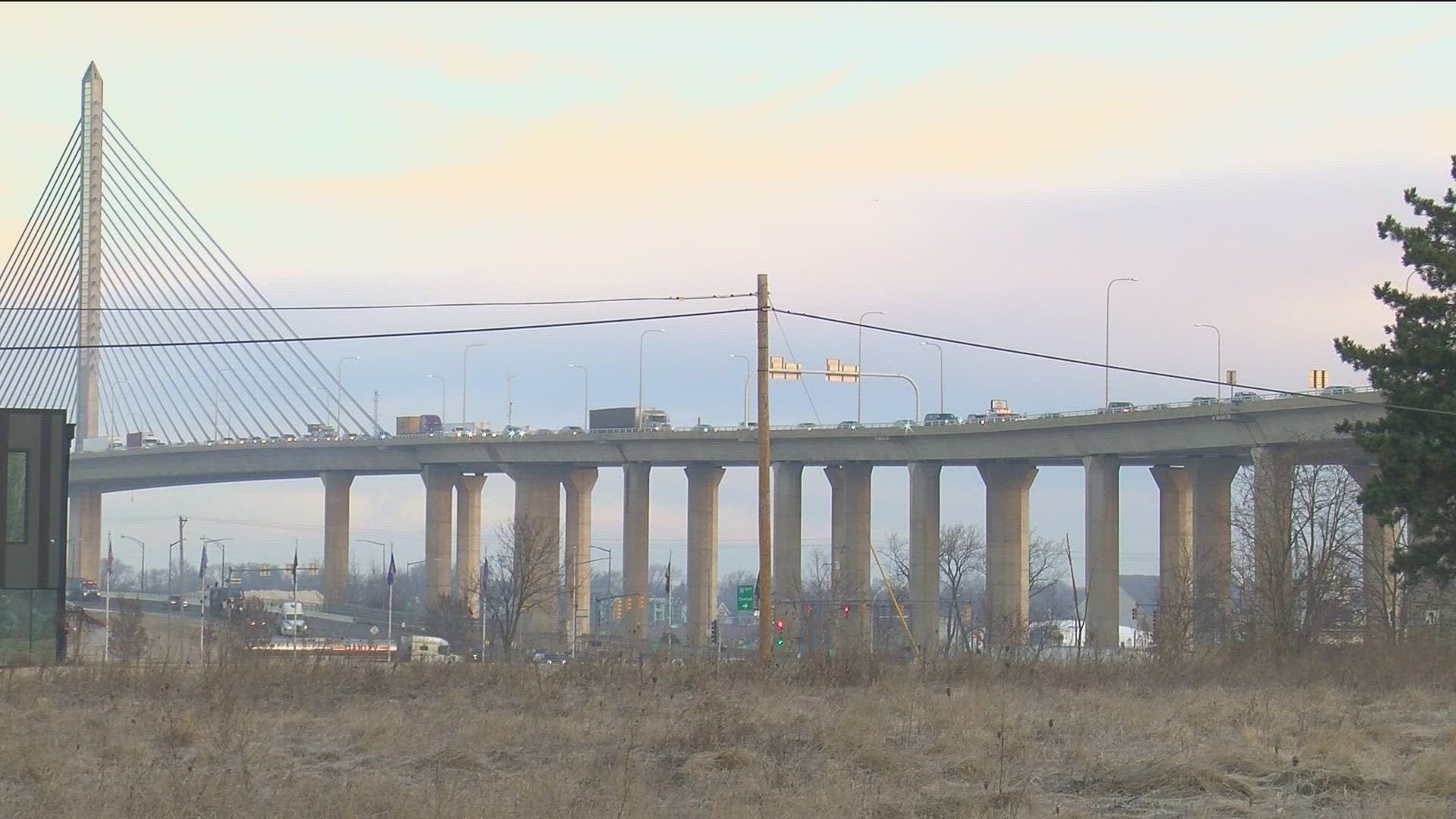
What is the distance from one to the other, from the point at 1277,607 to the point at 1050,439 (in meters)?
47.6

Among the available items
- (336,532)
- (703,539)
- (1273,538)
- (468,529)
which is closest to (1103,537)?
(1273,538)

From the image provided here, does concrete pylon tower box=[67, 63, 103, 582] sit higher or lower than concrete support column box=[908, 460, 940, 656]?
higher

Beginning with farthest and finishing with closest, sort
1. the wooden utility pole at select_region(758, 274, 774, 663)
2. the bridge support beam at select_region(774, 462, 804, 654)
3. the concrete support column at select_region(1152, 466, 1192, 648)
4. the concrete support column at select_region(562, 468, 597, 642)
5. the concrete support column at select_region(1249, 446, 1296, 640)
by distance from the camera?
1. the concrete support column at select_region(562, 468, 597, 642)
2. the bridge support beam at select_region(774, 462, 804, 654)
3. the concrete support column at select_region(1152, 466, 1192, 648)
4. the concrete support column at select_region(1249, 446, 1296, 640)
5. the wooden utility pole at select_region(758, 274, 774, 663)

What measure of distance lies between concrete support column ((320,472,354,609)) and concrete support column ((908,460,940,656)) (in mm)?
56611

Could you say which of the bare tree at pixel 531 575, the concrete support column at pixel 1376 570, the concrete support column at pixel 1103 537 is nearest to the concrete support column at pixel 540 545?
the bare tree at pixel 531 575

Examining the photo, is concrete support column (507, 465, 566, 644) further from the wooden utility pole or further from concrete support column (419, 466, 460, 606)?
the wooden utility pole

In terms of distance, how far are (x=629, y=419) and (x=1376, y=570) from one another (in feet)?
226

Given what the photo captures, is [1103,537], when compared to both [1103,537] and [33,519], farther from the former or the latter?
[33,519]

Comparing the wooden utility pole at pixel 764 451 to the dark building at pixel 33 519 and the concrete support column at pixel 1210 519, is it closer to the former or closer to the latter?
the dark building at pixel 33 519

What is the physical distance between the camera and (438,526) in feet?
422

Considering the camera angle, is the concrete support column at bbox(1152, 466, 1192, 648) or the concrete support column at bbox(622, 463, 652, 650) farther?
the concrete support column at bbox(622, 463, 652, 650)

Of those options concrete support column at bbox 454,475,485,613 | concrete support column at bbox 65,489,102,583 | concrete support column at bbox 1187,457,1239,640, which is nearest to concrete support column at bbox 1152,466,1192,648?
concrete support column at bbox 1187,457,1239,640

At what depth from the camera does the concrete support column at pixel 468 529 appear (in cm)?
12888

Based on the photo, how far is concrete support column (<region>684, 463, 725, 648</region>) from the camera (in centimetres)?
11331
